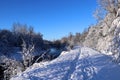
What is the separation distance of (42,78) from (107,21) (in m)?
26.5

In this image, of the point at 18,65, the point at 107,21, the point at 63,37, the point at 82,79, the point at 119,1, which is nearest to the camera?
the point at 82,79

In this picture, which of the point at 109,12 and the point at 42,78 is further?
the point at 109,12

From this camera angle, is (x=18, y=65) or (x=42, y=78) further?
(x=18, y=65)

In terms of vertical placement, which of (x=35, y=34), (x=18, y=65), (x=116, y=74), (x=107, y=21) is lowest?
(x=116, y=74)

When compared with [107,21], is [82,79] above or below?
below

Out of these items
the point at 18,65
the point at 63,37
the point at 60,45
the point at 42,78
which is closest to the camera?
the point at 42,78

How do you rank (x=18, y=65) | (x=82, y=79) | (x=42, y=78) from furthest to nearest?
1. (x=18, y=65)
2. (x=42, y=78)
3. (x=82, y=79)

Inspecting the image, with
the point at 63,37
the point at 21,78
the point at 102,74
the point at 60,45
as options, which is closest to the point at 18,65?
the point at 21,78

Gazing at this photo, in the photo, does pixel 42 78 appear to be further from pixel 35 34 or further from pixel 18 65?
pixel 35 34

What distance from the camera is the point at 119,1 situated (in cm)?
3547

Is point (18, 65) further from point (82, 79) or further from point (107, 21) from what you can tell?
point (107, 21)

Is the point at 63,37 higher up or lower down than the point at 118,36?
higher up

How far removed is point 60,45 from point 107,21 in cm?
7971

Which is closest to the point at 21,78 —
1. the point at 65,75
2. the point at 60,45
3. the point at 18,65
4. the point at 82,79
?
the point at 65,75
